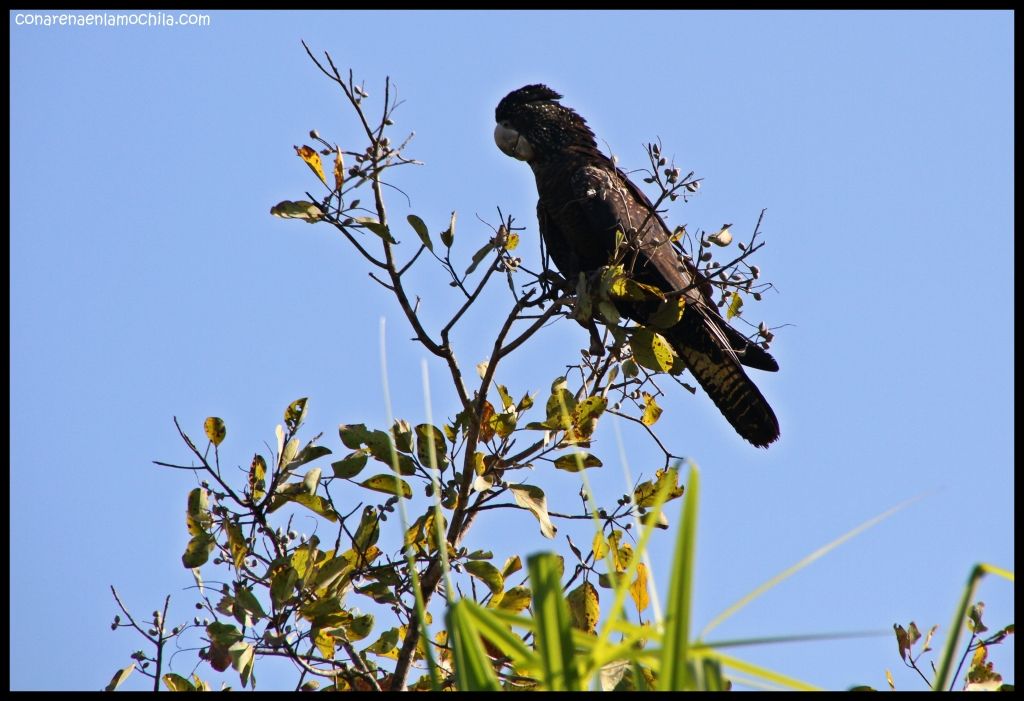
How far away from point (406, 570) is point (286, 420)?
22.5 inches

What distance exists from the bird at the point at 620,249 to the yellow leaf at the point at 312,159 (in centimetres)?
148

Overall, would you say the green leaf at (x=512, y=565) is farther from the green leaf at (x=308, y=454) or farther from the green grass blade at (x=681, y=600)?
the green grass blade at (x=681, y=600)

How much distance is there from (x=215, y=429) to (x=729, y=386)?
7.66ft

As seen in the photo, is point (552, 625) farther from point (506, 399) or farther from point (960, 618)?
point (506, 399)

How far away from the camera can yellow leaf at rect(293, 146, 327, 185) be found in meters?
2.77

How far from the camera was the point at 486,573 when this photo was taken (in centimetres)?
292

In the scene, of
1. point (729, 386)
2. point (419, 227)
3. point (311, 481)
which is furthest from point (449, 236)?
point (729, 386)

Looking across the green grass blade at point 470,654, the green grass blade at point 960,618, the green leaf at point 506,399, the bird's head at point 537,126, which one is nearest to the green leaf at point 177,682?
the green leaf at point 506,399

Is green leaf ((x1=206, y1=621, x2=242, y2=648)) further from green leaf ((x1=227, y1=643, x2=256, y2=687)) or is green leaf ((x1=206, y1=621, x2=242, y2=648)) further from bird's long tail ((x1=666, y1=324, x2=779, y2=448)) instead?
bird's long tail ((x1=666, y1=324, x2=779, y2=448))

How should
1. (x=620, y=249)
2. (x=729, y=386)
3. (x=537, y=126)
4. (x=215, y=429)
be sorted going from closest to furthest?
(x=215, y=429)
(x=620, y=249)
(x=729, y=386)
(x=537, y=126)

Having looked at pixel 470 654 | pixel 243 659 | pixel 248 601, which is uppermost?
pixel 248 601

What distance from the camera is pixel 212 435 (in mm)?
2672

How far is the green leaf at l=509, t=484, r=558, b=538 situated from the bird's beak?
7.90 ft

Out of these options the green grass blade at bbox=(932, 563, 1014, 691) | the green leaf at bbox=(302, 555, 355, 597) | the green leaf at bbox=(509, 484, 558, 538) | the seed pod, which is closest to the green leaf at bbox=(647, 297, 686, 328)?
the seed pod
